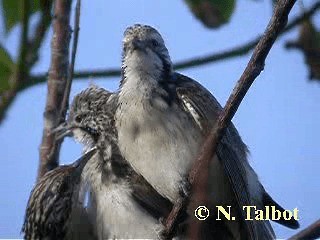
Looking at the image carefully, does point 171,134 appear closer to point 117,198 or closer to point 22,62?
point 117,198

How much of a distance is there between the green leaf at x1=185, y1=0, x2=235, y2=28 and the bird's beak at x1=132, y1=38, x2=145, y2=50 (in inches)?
29.7

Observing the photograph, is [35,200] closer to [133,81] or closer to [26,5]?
[133,81]

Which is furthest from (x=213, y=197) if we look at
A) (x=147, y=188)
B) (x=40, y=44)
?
(x=40, y=44)

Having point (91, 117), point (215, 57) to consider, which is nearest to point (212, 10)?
Answer: point (215, 57)

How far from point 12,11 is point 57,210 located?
1.14m

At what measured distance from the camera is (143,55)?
12.4ft

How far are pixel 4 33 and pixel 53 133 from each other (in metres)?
0.56

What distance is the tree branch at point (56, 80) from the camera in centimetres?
319

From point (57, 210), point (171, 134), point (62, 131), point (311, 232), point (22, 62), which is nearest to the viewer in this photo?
point (311, 232)

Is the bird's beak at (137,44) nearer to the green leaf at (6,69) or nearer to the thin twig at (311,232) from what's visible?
the green leaf at (6,69)

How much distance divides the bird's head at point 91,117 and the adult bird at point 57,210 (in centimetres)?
25

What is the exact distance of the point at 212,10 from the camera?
302 centimetres

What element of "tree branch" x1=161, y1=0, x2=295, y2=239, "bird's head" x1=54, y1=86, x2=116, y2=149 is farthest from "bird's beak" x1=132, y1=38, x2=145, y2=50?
"tree branch" x1=161, y1=0, x2=295, y2=239

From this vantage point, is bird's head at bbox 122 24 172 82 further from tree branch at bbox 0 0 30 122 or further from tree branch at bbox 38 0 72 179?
tree branch at bbox 0 0 30 122
